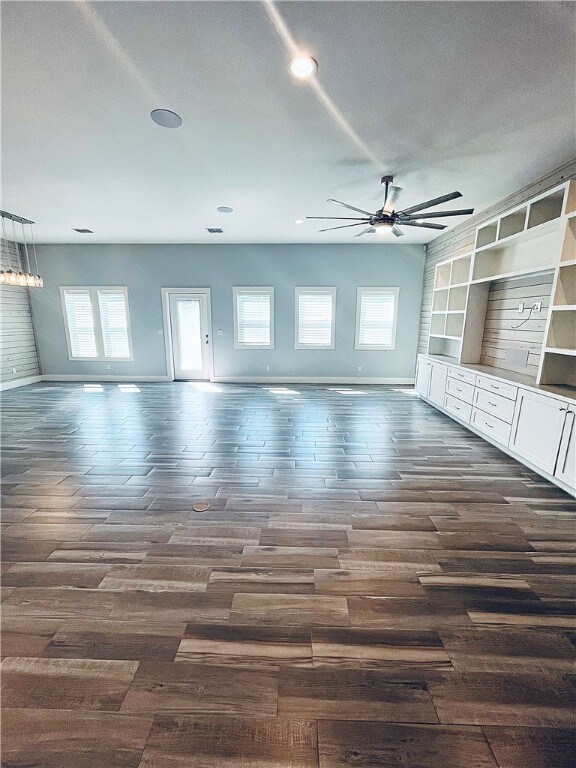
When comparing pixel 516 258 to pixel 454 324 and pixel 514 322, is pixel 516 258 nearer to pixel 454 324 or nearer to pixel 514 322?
pixel 514 322

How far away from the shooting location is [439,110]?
2389 millimetres

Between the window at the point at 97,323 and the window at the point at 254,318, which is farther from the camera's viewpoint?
the window at the point at 97,323

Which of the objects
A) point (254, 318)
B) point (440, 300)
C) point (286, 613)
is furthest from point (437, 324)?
point (286, 613)

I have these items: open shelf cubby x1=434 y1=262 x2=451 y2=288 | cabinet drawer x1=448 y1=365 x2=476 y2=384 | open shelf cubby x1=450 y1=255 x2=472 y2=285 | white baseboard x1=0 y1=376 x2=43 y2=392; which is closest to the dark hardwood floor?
cabinet drawer x1=448 y1=365 x2=476 y2=384

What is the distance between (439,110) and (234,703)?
3.94m

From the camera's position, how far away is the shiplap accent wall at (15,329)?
6430mm

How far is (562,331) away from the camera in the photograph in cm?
309

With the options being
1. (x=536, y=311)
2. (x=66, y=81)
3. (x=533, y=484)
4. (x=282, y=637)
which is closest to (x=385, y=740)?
(x=282, y=637)

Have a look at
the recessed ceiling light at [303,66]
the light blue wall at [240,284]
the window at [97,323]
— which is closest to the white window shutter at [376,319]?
the light blue wall at [240,284]

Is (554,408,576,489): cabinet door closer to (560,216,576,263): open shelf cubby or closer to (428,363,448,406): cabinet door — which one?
(560,216,576,263): open shelf cubby

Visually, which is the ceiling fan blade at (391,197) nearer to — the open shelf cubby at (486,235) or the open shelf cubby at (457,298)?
the open shelf cubby at (486,235)

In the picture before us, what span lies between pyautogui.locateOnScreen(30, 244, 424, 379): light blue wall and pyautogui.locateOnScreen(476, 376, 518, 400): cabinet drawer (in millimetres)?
3265

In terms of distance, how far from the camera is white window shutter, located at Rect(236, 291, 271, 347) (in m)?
6.93

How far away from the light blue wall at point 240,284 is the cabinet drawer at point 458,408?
254 cm
